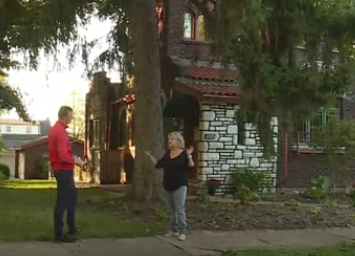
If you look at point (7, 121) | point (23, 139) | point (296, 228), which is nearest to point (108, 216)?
point (296, 228)

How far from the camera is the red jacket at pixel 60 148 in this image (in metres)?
8.76

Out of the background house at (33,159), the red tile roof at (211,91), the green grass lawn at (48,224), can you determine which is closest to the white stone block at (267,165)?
the red tile roof at (211,91)

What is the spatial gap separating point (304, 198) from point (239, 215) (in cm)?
539

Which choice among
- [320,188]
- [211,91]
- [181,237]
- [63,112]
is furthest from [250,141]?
[63,112]

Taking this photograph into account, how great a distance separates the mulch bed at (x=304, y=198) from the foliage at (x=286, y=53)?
17.8 ft

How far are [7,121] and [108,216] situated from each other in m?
85.3

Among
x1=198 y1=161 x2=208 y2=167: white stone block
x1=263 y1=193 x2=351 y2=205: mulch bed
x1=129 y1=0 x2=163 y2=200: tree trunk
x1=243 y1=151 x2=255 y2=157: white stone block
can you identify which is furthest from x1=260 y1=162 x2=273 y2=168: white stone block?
x1=129 y1=0 x2=163 y2=200: tree trunk

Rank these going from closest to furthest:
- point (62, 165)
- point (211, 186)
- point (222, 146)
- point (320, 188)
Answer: point (62, 165) < point (211, 186) < point (320, 188) < point (222, 146)

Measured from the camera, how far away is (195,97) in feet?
58.1

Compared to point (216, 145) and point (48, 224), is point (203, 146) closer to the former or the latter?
point (216, 145)

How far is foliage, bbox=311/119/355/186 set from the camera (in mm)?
16688

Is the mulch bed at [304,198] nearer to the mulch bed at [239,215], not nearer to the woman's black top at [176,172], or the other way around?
the mulch bed at [239,215]

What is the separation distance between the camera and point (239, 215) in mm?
12195

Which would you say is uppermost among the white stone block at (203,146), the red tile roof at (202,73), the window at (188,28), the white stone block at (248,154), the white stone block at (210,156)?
the window at (188,28)
